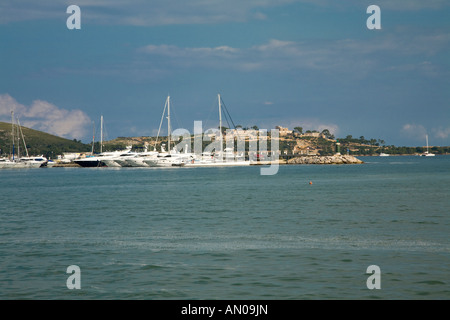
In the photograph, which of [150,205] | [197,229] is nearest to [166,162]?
[150,205]

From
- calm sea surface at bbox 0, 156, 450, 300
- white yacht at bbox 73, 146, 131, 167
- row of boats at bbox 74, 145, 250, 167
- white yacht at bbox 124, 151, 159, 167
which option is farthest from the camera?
white yacht at bbox 73, 146, 131, 167

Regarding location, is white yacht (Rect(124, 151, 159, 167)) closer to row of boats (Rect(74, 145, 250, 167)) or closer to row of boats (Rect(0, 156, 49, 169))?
row of boats (Rect(74, 145, 250, 167))

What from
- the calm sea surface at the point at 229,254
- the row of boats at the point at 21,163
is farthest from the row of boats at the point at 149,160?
the calm sea surface at the point at 229,254

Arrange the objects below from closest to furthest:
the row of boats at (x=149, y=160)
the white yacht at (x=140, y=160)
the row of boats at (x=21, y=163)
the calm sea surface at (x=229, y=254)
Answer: the calm sea surface at (x=229, y=254) < the row of boats at (x=149, y=160) < the white yacht at (x=140, y=160) < the row of boats at (x=21, y=163)

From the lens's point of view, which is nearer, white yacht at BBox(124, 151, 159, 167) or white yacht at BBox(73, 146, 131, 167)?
white yacht at BBox(124, 151, 159, 167)

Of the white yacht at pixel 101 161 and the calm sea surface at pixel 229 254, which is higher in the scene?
the white yacht at pixel 101 161

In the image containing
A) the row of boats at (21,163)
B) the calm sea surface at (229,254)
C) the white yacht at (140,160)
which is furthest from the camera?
the row of boats at (21,163)

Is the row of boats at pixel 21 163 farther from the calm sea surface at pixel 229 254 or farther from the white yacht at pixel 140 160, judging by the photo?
the calm sea surface at pixel 229 254

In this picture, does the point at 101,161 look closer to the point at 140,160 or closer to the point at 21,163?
the point at 140,160

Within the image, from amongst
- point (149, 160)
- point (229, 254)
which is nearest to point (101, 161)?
point (149, 160)

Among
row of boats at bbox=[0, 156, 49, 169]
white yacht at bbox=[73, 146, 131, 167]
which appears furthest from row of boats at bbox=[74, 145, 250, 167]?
row of boats at bbox=[0, 156, 49, 169]

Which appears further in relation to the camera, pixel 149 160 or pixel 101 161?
pixel 101 161
